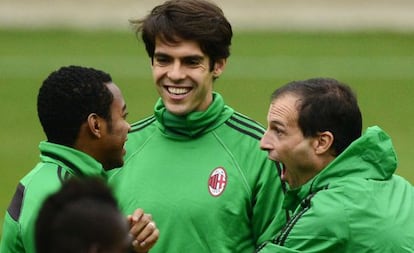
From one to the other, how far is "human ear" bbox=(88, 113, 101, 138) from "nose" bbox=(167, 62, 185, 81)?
76 centimetres

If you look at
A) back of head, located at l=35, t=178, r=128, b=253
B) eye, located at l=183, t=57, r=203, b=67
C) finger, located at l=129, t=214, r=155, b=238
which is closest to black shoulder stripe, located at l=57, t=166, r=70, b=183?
finger, located at l=129, t=214, r=155, b=238

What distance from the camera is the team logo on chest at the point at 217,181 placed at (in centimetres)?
840

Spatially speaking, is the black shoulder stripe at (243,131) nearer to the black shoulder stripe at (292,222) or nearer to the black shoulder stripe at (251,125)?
the black shoulder stripe at (251,125)

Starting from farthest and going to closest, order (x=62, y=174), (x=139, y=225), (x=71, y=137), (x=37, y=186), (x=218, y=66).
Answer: (x=218, y=66), (x=71, y=137), (x=62, y=174), (x=37, y=186), (x=139, y=225)

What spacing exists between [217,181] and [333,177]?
1.09 meters

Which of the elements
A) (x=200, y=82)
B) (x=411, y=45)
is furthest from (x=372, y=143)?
(x=411, y=45)

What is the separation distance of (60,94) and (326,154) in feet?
4.45

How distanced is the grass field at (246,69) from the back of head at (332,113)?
11.6 m

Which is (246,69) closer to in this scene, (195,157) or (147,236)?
(195,157)

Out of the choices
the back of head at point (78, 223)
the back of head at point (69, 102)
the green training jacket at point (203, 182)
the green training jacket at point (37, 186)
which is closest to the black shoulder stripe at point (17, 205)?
the green training jacket at point (37, 186)

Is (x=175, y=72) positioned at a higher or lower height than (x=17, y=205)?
higher

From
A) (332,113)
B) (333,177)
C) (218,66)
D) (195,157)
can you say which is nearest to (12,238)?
(195,157)

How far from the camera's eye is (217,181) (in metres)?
8.44

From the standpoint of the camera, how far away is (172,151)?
8664 mm
